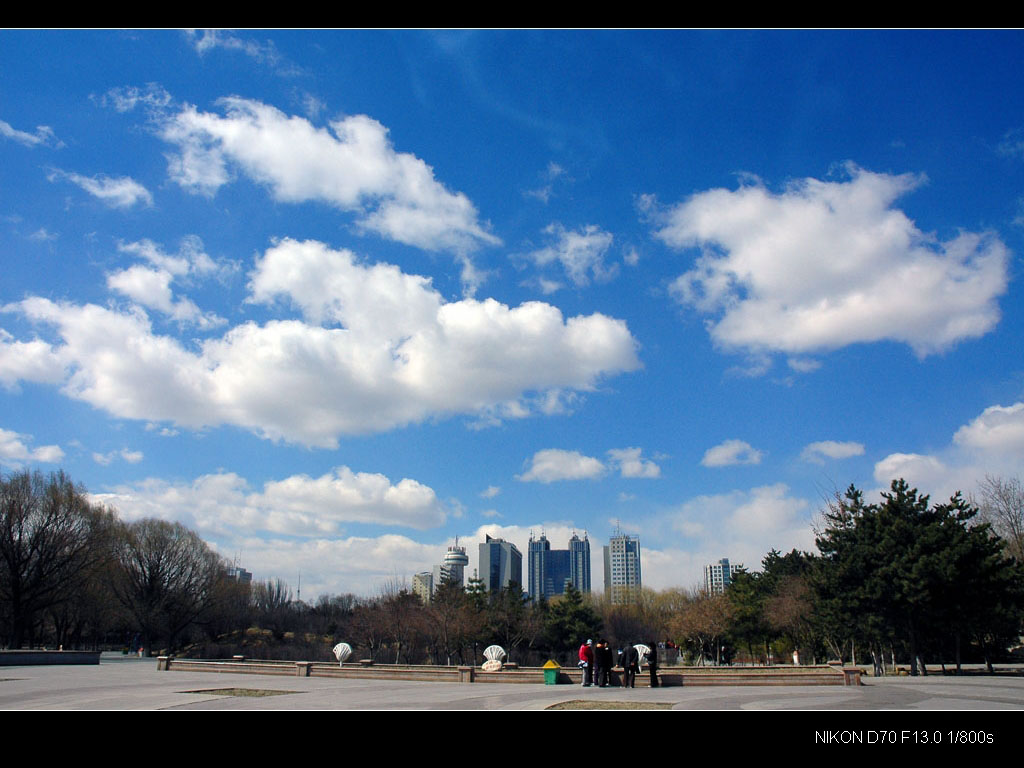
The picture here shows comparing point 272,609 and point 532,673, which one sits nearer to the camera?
point 532,673

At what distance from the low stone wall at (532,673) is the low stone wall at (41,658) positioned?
284 inches

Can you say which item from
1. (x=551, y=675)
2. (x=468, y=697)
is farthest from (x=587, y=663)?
(x=468, y=697)

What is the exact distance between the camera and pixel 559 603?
2087 inches

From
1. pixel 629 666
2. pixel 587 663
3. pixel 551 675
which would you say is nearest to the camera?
pixel 629 666

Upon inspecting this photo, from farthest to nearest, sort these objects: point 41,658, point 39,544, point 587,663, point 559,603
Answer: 1. point 559,603
2. point 39,544
3. point 41,658
4. point 587,663

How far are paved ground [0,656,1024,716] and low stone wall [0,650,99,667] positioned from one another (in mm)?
12672

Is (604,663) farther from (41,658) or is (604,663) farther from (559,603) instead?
(559,603)

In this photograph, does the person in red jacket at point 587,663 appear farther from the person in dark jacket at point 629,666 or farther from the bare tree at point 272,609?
the bare tree at point 272,609

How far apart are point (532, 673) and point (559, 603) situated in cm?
2958
